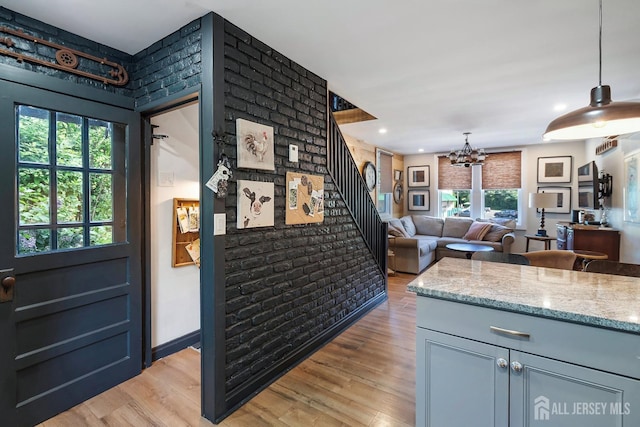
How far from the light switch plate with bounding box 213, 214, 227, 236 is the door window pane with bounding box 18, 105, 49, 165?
A: 1.14m

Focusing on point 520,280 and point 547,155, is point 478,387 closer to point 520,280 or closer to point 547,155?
point 520,280

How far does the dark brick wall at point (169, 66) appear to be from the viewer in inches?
76.0

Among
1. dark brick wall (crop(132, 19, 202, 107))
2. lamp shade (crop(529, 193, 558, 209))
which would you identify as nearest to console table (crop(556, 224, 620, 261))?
lamp shade (crop(529, 193, 558, 209))

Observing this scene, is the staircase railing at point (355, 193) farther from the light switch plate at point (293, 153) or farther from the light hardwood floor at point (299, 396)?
the light hardwood floor at point (299, 396)

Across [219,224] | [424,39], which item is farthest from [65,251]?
[424,39]

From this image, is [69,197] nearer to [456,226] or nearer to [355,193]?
[355,193]

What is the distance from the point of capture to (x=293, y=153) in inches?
99.1

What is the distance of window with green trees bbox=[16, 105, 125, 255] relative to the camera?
6.01 feet

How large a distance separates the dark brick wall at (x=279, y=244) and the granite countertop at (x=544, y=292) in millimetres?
1144

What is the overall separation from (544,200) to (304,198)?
5.04 m

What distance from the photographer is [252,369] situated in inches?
84.3

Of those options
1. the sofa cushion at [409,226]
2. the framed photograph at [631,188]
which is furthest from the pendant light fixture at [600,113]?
the sofa cushion at [409,226]

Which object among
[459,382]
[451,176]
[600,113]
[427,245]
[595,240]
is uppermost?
[451,176]

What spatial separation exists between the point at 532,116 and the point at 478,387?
4153mm
